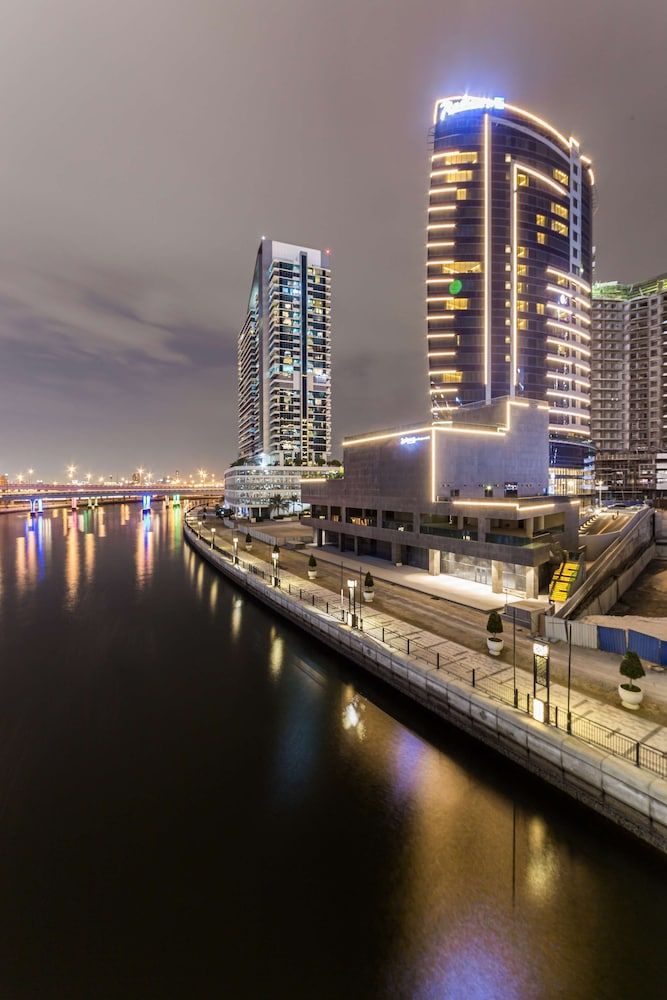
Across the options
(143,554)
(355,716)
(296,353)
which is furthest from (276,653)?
(296,353)

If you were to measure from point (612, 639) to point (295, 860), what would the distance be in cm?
1984

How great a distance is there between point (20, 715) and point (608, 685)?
32283 mm

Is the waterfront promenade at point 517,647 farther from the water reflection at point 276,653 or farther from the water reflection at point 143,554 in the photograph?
the water reflection at point 143,554

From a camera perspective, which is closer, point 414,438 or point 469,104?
point 414,438

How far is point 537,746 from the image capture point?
17203 millimetres

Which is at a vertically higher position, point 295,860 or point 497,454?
point 497,454

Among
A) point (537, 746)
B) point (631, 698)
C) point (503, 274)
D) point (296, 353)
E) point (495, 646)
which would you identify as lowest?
point (537, 746)

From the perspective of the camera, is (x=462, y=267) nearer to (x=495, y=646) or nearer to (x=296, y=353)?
(x=296, y=353)

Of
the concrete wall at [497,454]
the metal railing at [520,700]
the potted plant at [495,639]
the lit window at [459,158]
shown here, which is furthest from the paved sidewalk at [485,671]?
the lit window at [459,158]

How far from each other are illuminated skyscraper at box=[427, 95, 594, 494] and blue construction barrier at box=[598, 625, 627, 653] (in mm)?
84927

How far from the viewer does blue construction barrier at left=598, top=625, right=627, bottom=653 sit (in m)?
23.8

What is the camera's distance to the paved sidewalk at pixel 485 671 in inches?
656

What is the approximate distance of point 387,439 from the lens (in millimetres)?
52938

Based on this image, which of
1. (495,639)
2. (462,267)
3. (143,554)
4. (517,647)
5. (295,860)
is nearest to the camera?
(295,860)
